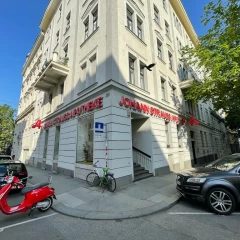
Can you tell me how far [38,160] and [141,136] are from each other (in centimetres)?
1132

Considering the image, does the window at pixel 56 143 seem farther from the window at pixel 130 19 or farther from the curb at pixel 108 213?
the window at pixel 130 19

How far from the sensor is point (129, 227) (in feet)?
12.7

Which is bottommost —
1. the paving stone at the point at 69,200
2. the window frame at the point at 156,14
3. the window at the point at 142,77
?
the paving stone at the point at 69,200

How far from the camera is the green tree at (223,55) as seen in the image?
8461 millimetres

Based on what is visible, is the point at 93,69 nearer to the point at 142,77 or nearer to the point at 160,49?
the point at 142,77

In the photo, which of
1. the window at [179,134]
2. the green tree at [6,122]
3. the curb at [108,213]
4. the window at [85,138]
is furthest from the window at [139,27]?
the green tree at [6,122]

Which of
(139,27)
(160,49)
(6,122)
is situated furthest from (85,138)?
(6,122)

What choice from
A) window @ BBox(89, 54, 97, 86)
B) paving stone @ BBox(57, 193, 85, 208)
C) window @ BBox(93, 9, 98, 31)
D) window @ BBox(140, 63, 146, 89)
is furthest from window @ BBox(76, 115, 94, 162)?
window @ BBox(93, 9, 98, 31)

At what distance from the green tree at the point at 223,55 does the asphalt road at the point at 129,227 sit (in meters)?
7.21

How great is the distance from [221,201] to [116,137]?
4.59m

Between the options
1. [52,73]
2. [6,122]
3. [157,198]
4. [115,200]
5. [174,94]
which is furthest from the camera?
[6,122]

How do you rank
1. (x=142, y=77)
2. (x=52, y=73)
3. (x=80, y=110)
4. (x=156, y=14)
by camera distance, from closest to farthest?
1. (x=80, y=110)
2. (x=142, y=77)
3. (x=52, y=73)
4. (x=156, y=14)

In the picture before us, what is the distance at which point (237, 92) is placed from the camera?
9.31 m

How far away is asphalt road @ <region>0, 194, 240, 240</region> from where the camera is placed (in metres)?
3.45
